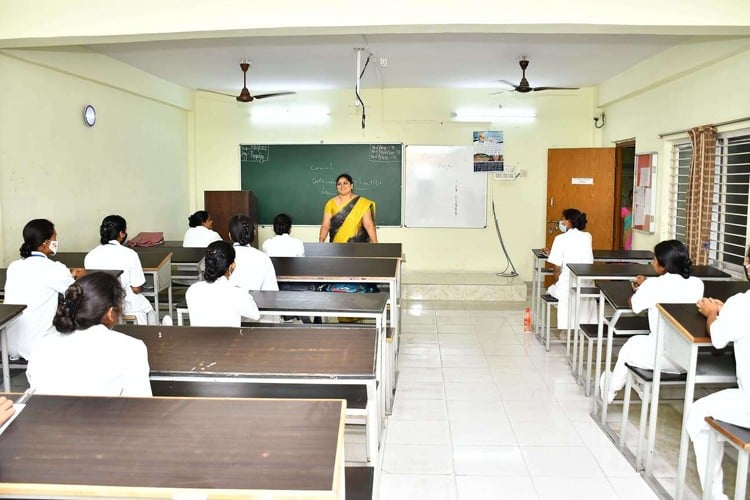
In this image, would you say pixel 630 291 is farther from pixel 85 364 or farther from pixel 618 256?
pixel 85 364

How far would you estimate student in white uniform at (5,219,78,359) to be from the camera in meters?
3.59

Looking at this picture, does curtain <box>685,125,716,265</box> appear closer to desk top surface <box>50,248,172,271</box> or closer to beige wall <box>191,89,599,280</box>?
beige wall <box>191,89,599,280</box>

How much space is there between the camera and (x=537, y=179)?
846cm

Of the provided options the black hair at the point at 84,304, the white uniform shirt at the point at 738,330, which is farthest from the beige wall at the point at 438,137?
the black hair at the point at 84,304

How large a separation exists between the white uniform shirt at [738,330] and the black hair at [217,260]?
2156 mm

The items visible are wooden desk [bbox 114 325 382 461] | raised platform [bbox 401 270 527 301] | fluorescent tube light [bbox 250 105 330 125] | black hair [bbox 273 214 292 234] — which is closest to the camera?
wooden desk [bbox 114 325 382 461]

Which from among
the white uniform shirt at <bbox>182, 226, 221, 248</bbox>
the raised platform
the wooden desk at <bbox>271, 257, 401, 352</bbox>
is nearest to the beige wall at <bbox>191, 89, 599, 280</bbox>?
the raised platform

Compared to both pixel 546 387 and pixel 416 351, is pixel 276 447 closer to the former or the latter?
pixel 546 387

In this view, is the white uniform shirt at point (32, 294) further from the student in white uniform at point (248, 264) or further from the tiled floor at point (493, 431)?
the tiled floor at point (493, 431)

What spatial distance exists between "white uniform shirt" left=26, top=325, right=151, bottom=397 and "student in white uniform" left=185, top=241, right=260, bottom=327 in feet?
3.25

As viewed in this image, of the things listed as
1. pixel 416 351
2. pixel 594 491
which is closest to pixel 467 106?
pixel 416 351

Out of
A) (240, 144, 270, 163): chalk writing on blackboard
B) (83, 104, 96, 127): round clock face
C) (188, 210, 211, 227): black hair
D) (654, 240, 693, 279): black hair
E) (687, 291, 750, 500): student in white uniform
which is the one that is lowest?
(687, 291, 750, 500): student in white uniform

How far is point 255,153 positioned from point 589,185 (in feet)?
14.7

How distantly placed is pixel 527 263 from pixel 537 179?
116 cm
